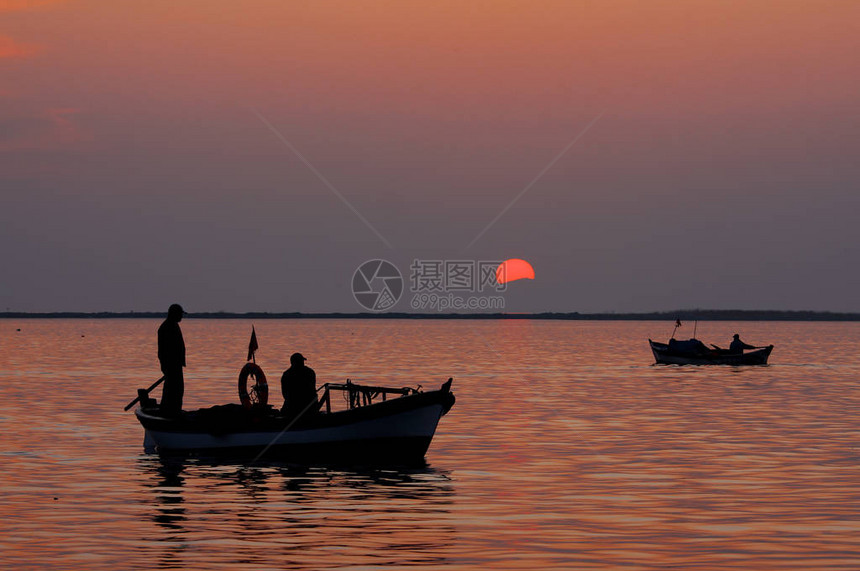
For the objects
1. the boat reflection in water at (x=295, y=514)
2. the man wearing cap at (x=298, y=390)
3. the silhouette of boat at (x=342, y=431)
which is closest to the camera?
the boat reflection in water at (x=295, y=514)

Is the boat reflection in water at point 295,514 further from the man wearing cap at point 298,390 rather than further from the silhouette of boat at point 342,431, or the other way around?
the man wearing cap at point 298,390

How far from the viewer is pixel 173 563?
17.4 m

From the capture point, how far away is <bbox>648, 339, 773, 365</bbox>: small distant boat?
272 ft

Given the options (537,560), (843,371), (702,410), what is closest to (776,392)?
(702,410)

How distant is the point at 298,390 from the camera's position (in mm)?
29781

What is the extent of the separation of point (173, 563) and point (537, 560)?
517 centimetres

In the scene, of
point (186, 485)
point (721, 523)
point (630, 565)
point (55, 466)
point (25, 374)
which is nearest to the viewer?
point (630, 565)

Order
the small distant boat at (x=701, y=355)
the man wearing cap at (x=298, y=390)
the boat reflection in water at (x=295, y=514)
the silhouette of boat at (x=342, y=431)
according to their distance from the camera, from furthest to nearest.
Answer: the small distant boat at (x=701, y=355) → the man wearing cap at (x=298, y=390) → the silhouette of boat at (x=342, y=431) → the boat reflection in water at (x=295, y=514)

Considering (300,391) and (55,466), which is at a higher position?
(300,391)

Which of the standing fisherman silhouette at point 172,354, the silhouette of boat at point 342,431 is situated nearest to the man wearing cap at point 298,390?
the silhouette of boat at point 342,431

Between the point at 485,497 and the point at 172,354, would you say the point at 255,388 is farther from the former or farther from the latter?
the point at 485,497

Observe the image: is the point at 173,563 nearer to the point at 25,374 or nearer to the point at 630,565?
the point at 630,565

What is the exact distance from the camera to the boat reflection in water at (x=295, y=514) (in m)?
18.0

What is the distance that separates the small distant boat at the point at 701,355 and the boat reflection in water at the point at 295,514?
56.1m
